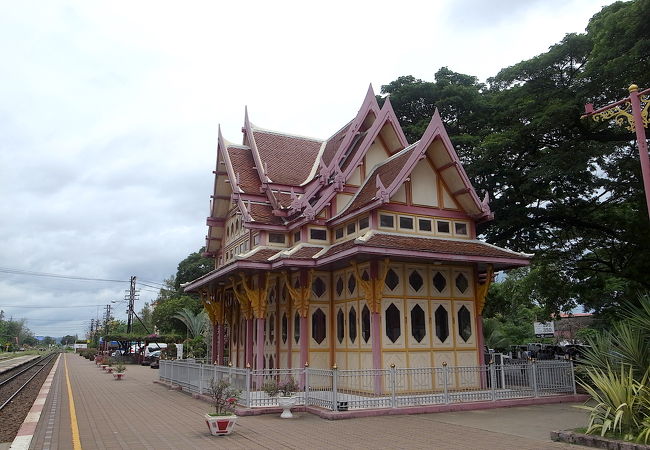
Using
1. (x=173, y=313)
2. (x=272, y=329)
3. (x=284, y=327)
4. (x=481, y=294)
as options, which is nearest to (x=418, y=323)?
(x=481, y=294)

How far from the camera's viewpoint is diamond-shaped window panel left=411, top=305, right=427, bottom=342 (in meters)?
16.0

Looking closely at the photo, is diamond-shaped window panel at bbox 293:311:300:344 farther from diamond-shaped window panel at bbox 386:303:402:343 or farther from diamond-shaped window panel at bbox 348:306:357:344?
diamond-shaped window panel at bbox 386:303:402:343

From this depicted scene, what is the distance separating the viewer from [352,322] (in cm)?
1680

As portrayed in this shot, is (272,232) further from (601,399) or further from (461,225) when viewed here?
(601,399)

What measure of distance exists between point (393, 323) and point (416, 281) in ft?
5.31

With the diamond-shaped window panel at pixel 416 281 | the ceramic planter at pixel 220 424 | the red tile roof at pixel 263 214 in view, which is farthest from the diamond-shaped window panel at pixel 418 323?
the ceramic planter at pixel 220 424

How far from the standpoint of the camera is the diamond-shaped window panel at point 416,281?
16375 mm

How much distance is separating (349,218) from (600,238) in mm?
13737

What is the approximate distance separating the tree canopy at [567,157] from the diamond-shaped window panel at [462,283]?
6.43 meters

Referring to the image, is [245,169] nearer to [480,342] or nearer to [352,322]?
[352,322]

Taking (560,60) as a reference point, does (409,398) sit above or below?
below

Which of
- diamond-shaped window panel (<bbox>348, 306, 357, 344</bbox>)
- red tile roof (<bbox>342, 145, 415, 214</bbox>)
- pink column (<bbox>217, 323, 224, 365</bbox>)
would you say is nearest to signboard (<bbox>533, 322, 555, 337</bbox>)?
pink column (<bbox>217, 323, 224, 365</bbox>)

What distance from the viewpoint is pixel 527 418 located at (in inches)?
485

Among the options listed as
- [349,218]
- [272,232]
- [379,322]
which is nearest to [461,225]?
[349,218]
